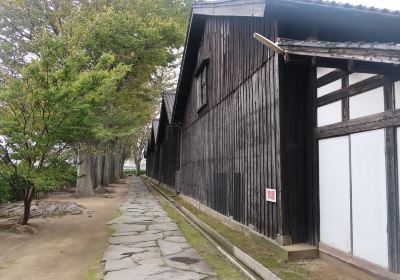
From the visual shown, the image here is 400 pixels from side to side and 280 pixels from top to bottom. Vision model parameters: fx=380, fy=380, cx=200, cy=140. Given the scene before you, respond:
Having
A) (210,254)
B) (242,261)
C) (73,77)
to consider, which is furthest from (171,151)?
(242,261)

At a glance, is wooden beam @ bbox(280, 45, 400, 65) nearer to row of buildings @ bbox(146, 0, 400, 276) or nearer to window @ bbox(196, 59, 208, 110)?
row of buildings @ bbox(146, 0, 400, 276)

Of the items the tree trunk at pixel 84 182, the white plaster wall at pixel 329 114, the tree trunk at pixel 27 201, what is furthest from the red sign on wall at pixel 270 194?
the tree trunk at pixel 84 182

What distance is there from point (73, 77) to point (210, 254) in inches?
244

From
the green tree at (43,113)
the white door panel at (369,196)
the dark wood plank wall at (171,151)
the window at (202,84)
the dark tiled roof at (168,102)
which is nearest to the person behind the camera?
the white door panel at (369,196)

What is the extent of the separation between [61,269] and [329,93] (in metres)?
5.98

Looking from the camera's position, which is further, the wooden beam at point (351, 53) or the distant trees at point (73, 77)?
the distant trees at point (73, 77)

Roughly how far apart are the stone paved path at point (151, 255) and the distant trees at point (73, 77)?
112 inches

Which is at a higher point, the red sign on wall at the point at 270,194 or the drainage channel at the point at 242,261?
the red sign on wall at the point at 270,194

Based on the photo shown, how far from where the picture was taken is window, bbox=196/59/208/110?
15350 millimetres

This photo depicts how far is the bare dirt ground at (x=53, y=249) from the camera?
702 cm

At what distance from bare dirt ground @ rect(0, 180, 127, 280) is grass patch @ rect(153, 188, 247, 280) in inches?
87.1

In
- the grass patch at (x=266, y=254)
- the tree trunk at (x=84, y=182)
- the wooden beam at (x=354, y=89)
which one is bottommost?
the grass patch at (x=266, y=254)

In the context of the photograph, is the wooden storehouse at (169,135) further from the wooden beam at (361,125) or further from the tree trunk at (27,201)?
the wooden beam at (361,125)

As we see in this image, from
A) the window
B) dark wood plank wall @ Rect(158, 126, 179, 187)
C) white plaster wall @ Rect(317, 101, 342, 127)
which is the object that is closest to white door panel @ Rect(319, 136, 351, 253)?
white plaster wall @ Rect(317, 101, 342, 127)
